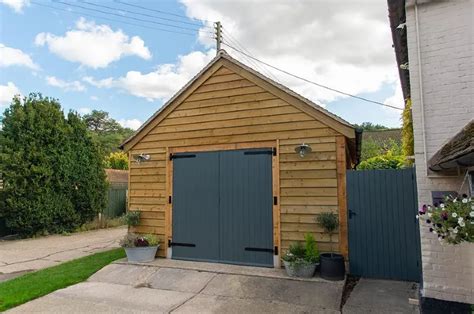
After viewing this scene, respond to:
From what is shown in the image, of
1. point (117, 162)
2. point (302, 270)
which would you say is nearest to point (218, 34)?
point (302, 270)

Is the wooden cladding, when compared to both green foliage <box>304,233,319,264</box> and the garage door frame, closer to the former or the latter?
the garage door frame

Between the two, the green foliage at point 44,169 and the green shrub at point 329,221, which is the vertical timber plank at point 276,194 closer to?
the green shrub at point 329,221

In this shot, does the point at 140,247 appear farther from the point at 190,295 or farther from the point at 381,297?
the point at 381,297

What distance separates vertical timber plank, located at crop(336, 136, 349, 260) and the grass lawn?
4.48 meters

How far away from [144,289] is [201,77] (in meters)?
4.11

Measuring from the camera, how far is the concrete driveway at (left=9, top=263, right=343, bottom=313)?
14.1ft

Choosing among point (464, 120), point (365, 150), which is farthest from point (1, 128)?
point (365, 150)

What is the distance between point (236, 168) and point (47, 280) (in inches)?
149

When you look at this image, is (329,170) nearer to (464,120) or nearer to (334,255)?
(334,255)

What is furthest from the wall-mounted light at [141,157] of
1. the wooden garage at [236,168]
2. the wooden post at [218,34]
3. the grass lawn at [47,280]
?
the wooden post at [218,34]

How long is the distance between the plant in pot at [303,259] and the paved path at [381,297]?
70 cm

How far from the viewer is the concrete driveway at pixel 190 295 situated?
429 centimetres

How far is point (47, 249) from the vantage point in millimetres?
8820

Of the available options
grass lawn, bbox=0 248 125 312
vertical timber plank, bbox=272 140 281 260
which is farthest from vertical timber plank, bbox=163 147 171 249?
vertical timber plank, bbox=272 140 281 260
